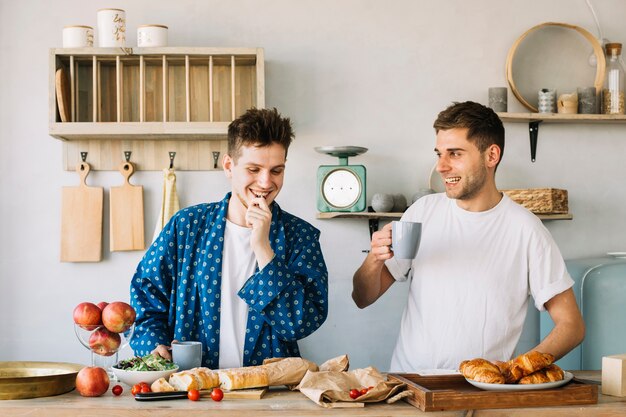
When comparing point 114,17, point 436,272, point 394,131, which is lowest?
point 436,272

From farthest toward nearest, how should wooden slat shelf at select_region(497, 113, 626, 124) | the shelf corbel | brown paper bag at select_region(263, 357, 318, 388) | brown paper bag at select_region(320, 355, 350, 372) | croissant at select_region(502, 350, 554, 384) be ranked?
the shelf corbel < wooden slat shelf at select_region(497, 113, 626, 124) < brown paper bag at select_region(320, 355, 350, 372) < brown paper bag at select_region(263, 357, 318, 388) < croissant at select_region(502, 350, 554, 384)

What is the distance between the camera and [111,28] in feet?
10.9

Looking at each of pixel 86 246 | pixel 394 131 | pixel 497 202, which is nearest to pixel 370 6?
pixel 394 131

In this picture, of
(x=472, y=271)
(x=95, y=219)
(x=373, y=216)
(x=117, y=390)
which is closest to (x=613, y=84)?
(x=373, y=216)

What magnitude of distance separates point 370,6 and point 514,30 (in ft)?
2.20

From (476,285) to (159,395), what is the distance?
1080 mm

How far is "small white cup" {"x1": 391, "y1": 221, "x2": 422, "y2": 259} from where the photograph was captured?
2078 millimetres

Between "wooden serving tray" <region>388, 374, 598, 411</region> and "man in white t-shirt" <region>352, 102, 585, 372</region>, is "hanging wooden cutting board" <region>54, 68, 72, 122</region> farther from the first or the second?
"wooden serving tray" <region>388, 374, 598, 411</region>

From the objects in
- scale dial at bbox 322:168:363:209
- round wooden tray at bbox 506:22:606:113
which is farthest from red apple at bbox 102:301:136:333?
round wooden tray at bbox 506:22:606:113

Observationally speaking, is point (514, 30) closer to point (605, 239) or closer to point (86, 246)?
point (605, 239)

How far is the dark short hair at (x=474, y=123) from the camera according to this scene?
101 inches

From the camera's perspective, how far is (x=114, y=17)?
10.9 ft

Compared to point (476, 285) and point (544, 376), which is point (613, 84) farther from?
point (544, 376)

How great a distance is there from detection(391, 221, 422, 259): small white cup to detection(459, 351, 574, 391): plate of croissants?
1.13 ft
